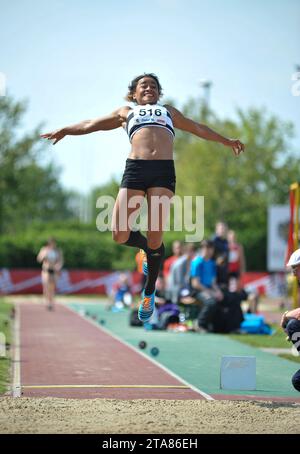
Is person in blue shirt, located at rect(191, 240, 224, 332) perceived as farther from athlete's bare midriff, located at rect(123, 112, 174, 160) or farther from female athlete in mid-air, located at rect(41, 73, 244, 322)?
athlete's bare midriff, located at rect(123, 112, 174, 160)

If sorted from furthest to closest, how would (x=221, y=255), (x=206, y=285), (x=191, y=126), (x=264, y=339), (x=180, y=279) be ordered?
(x=180, y=279)
(x=221, y=255)
(x=206, y=285)
(x=264, y=339)
(x=191, y=126)

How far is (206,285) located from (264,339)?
207 cm

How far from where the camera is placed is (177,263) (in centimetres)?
1819

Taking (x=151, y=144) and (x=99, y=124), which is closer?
(x=151, y=144)

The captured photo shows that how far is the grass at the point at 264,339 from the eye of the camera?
45.7 ft

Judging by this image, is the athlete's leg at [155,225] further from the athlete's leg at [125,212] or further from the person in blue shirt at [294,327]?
the person in blue shirt at [294,327]

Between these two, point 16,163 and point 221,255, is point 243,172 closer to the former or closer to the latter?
point 16,163

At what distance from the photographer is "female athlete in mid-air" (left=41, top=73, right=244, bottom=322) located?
330 inches

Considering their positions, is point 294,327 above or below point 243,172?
below

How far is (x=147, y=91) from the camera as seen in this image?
8.66 meters

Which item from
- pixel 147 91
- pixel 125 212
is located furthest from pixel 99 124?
pixel 125 212

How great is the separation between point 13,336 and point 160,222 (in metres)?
7.20
